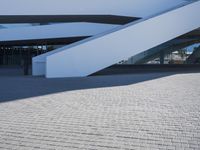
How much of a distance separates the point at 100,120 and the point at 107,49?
9.75m

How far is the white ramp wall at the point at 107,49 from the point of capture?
15.4 m

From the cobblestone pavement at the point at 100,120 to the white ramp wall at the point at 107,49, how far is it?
5737 millimetres

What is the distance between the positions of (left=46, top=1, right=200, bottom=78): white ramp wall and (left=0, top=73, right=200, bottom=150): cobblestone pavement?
5.74 metres

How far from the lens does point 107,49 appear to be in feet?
51.5

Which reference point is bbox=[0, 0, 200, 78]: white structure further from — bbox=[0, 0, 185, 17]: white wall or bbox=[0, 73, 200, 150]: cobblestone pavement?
bbox=[0, 73, 200, 150]: cobblestone pavement

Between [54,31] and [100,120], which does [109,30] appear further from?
[54,31]

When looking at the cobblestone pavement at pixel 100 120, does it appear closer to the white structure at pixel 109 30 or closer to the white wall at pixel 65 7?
the white structure at pixel 109 30

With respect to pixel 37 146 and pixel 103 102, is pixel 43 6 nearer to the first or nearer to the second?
pixel 103 102

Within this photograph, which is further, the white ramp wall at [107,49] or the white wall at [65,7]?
the white wall at [65,7]

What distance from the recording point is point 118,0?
21078mm

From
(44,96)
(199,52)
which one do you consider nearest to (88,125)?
(44,96)

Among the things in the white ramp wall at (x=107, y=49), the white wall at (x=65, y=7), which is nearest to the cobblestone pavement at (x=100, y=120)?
the white ramp wall at (x=107, y=49)

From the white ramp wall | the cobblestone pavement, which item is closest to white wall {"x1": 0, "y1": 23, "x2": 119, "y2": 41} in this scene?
the white ramp wall

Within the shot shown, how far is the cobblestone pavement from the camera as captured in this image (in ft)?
15.6
